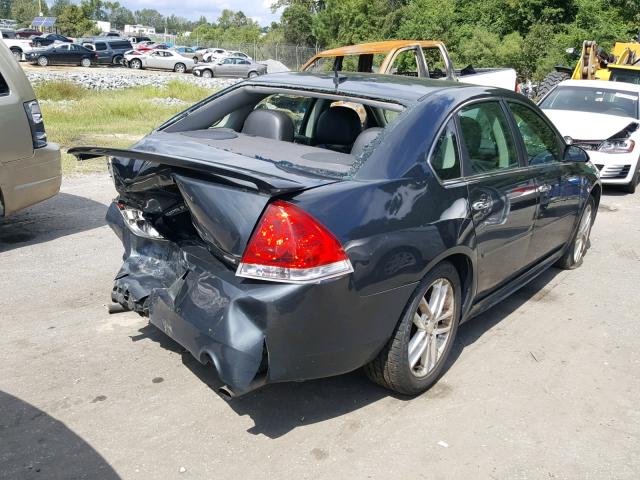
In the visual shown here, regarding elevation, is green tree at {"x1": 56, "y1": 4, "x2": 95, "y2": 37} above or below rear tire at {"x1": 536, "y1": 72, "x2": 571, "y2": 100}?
below

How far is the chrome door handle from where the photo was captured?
389 cm

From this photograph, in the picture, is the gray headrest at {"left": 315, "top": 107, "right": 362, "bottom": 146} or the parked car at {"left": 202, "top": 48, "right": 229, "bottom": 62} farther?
the parked car at {"left": 202, "top": 48, "right": 229, "bottom": 62}

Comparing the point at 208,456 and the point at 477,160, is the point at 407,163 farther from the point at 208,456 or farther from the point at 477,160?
the point at 208,456

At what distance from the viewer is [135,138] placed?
13.5m

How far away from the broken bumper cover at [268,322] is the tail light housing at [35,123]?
3387 mm

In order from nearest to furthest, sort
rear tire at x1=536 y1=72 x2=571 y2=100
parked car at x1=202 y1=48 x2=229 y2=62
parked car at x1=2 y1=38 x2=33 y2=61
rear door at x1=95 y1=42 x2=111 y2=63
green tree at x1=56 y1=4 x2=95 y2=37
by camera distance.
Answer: rear tire at x1=536 y1=72 x2=571 y2=100, parked car at x1=2 y1=38 x2=33 y2=61, rear door at x1=95 y1=42 x2=111 y2=63, parked car at x1=202 y1=48 x2=229 y2=62, green tree at x1=56 y1=4 x2=95 y2=37

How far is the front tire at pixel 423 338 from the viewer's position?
11.4 ft

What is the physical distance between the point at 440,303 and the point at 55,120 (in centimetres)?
1397

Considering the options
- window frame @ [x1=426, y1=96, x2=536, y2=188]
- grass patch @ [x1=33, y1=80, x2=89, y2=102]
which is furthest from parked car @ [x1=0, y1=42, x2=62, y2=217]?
grass patch @ [x1=33, y1=80, x2=89, y2=102]

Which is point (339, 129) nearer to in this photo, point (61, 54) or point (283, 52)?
point (61, 54)

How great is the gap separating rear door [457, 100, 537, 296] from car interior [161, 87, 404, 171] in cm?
57

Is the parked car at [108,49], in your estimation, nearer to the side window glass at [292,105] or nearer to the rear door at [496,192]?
the side window glass at [292,105]

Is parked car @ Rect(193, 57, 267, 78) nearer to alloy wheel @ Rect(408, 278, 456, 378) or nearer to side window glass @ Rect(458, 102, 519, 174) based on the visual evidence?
side window glass @ Rect(458, 102, 519, 174)

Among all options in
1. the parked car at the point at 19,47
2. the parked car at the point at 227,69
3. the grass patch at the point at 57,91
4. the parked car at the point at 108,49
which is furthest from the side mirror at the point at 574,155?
the parked car at the point at 19,47
